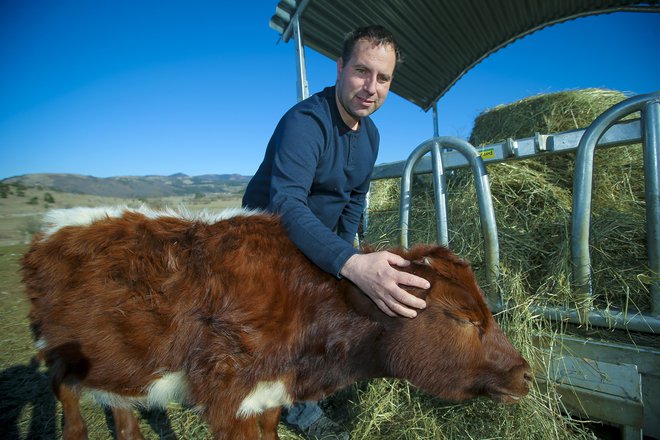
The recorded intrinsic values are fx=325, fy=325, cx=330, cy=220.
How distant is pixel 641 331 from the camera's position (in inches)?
75.3

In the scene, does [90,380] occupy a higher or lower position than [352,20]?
lower

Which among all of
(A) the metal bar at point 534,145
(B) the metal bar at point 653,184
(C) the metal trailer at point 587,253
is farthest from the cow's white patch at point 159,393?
(B) the metal bar at point 653,184

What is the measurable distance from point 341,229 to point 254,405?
70.0 inches

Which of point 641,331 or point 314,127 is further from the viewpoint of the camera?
point 314,127

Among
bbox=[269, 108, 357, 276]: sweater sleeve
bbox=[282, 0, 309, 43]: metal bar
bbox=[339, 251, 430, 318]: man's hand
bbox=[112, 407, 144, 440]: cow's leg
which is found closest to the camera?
bbox=[339, 251, 430, 318]: man's hand

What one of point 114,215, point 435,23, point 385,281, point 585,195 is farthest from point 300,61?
point 385,281

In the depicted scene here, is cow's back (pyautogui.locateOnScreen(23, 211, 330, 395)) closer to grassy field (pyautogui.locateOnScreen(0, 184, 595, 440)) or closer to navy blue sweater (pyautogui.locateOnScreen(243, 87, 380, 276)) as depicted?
navy blue sweater (pyautogui.locateOnScreen(243, 87, 380, 276))

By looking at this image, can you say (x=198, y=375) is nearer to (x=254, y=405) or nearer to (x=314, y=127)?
(x=254, y=405)

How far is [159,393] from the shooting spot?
1977mm

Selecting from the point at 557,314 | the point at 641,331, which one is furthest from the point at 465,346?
the point at 641,331

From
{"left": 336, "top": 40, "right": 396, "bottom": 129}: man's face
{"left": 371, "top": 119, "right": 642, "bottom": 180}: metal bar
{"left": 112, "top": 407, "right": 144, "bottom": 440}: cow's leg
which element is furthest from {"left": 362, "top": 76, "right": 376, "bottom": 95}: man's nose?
{"left": 112, "top": 407, "right": 144, "bottom": 440}: cow's leg

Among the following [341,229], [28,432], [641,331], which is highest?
[341,229]

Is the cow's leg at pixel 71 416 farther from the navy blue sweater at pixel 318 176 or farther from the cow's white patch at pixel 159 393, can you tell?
the navy blue sweater at pixel 318 176

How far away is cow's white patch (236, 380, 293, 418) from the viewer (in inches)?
69.0
